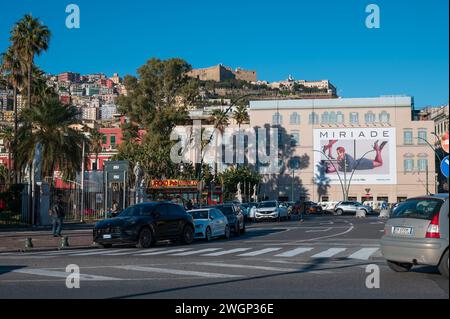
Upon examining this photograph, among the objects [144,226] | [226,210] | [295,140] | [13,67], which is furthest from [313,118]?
[144,226]

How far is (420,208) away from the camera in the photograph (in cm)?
1298

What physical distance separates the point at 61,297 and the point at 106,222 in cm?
1237

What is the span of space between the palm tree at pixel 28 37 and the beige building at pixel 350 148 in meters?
53.5

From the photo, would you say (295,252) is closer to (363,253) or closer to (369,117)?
(363,253)

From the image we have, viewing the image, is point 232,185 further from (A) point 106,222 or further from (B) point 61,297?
(B) point 61,297

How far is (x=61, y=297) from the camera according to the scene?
10.8 meters

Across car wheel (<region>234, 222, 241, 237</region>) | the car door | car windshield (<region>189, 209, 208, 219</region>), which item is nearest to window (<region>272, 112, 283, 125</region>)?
car wheel (<region>234, 222, 241, 237</region>)

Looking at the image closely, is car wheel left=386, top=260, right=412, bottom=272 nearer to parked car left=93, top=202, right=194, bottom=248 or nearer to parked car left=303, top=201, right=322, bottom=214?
parked car left=93, top=202, right=194, bottom=248

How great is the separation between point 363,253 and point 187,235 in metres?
7.94

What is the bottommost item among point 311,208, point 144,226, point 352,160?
point 311,208

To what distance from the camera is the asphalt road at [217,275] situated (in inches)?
438

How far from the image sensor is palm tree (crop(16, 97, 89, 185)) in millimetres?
45281

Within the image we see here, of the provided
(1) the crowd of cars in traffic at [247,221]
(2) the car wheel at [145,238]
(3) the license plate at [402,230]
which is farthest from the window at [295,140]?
(3) the license plate at [402,230]

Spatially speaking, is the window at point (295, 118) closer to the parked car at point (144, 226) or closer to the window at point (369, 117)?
the window at point (369, 117)
